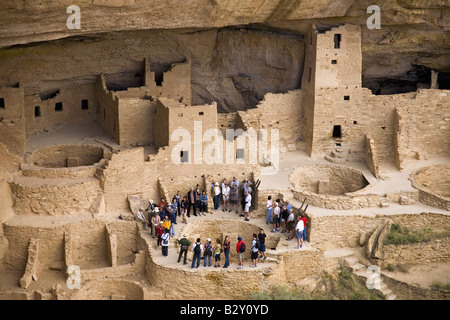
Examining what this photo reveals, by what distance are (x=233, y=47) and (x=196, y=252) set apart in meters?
8.43

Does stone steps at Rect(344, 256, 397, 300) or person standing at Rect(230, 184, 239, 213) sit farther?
A: person standing at Rect(230, 184, 239, 213)

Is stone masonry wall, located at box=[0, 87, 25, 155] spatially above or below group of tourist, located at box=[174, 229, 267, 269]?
above

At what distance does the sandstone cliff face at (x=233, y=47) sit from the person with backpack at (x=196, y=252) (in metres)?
6.04

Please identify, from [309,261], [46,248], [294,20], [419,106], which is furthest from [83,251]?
[419,106]

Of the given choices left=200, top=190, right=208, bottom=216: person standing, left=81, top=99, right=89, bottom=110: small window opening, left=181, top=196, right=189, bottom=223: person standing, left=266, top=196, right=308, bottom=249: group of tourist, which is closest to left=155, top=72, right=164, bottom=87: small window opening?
left=81, top=99, right=89, bottom=110: small window opening

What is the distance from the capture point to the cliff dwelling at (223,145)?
85.9 ft

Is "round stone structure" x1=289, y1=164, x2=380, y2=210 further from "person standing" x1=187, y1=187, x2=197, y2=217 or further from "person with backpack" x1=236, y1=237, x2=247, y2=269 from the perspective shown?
"person with backpack" x1=236, y1=237, x2=247, y2=269

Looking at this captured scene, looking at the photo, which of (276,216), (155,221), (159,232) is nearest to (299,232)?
(276,216)

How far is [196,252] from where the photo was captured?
2555cm

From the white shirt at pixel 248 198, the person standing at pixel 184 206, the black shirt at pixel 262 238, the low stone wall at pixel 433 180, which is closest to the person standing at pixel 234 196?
the white shirt at pixel 248 198

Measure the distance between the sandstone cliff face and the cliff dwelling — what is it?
0.06 m

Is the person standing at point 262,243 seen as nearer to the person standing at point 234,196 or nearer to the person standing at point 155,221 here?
the person standing at point 234,196

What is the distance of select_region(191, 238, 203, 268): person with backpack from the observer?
2553 cm

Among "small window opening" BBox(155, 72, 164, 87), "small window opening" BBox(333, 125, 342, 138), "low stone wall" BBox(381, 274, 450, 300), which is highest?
"small window opening" BBox(155, 72, 164, 87)
